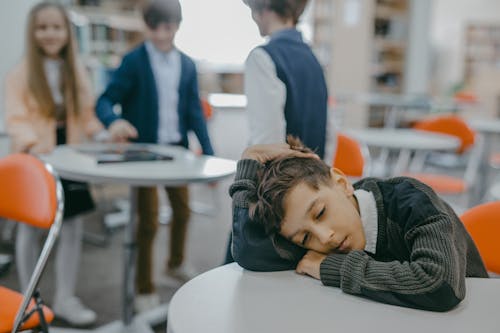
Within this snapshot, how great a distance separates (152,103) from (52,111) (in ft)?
1.31

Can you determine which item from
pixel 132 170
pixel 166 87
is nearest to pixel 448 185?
pixel 166 87

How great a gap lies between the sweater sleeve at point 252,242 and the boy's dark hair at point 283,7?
0.65 meters

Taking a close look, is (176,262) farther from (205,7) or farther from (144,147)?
(205,7)

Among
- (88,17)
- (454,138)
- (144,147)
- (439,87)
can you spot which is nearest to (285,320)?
(144,147)

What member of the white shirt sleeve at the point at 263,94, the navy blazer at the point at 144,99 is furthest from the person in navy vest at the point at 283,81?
the navy blazer at the point at 144,99

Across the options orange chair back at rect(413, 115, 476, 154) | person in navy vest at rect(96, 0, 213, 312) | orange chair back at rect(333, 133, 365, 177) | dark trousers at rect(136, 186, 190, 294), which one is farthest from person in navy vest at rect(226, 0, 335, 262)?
orange chair back at rect(413, 115, 476, 154)

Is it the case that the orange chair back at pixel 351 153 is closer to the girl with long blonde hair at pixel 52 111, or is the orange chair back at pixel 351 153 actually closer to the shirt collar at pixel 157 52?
the shirt collar at pixel 157 52

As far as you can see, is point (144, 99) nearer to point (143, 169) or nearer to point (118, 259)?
point (143, 169)

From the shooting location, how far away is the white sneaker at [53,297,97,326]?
205 centimetres

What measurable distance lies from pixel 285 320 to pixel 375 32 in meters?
5.97

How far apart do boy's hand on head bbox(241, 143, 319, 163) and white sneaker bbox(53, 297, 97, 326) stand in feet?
4.77

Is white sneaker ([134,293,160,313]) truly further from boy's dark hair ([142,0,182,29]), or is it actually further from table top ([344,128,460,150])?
table top ([344,128,460,150])

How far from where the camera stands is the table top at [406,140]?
2.77 meters

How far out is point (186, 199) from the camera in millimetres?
2385
